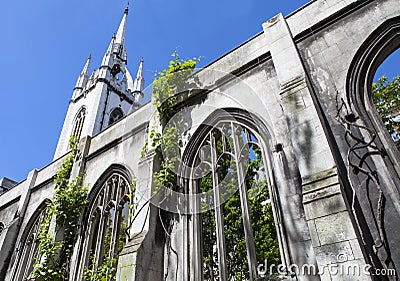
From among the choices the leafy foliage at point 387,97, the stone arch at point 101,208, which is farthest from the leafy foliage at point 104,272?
the leafy foliage at point 387,97

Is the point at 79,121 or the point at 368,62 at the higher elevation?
the point at 79,121

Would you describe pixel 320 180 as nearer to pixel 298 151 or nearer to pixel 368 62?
pixel 298 151

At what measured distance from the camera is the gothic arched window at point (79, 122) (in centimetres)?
2398

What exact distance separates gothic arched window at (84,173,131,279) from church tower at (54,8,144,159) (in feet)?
46.9

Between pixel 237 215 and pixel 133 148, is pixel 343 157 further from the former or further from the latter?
pixel 237 215

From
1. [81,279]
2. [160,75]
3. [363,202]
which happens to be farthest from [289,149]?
[81,279]

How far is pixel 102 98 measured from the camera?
24422 millimetres

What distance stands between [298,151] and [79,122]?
23.8 m

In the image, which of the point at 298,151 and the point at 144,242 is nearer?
the point at 298,151

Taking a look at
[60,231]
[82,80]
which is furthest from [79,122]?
[60,231]

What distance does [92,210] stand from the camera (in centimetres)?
830

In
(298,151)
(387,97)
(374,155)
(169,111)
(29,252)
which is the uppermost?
(387,97)

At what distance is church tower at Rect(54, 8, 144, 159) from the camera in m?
23.3

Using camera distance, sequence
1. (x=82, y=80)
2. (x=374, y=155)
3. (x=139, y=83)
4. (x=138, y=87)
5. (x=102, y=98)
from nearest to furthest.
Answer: (x=374, y=155), (x=102, y=98), (x=82, y=80), (x=138, y=87), (x=139, y=83)
